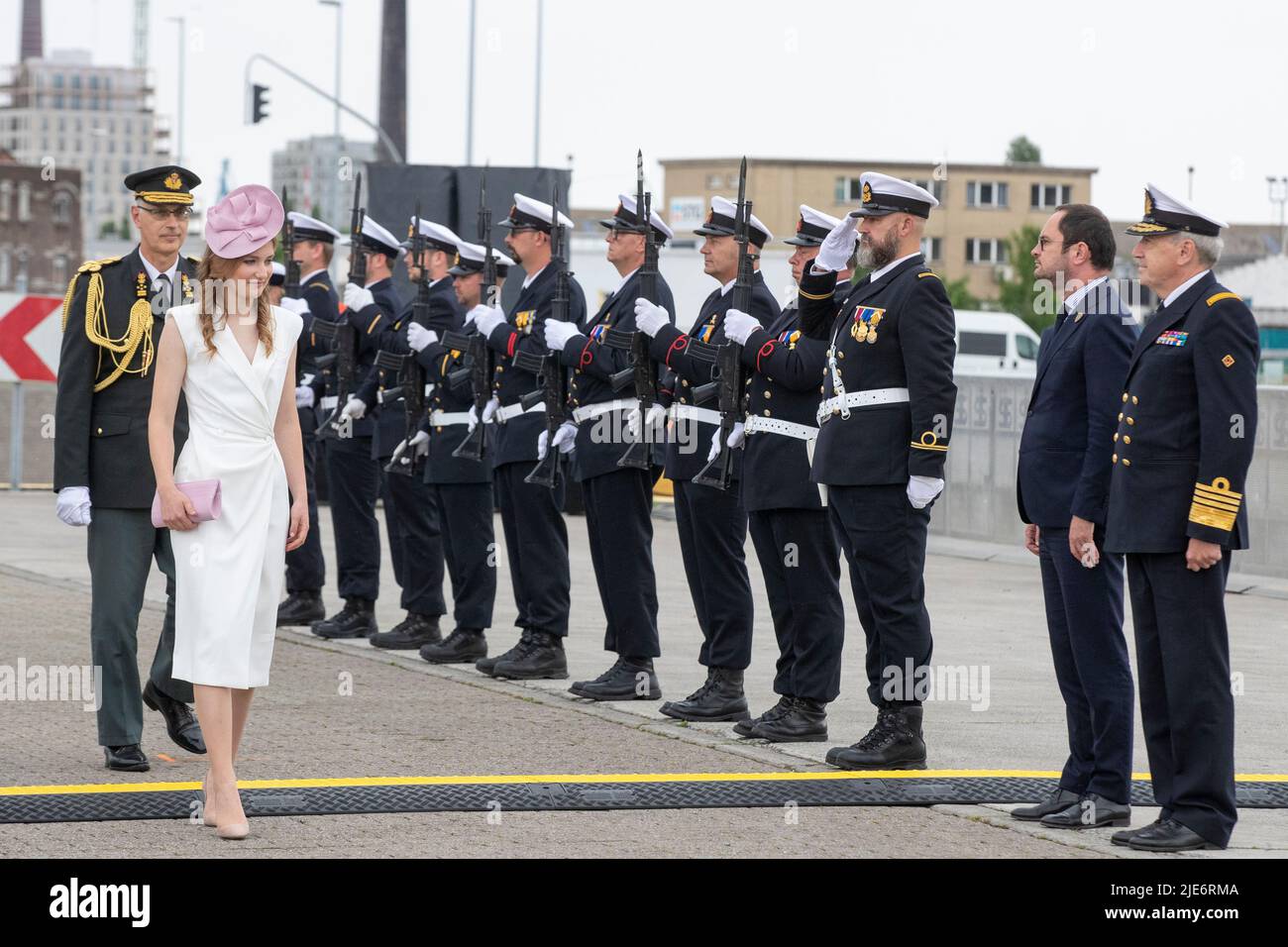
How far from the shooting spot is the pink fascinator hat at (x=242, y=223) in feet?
22.2

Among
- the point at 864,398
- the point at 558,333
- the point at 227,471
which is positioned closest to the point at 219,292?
the point at 227,471

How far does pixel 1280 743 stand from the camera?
8.93 m

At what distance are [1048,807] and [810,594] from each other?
174 cm

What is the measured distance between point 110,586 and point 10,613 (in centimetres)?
485

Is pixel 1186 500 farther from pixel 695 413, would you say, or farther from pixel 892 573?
pixel 695 413

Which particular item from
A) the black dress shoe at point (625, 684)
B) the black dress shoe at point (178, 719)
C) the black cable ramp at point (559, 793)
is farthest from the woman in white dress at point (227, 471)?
the black dress shoe at point (625, 684)

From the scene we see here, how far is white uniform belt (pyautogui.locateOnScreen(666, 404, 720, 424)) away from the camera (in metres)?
9.25

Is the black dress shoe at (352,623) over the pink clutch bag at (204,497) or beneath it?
beneath

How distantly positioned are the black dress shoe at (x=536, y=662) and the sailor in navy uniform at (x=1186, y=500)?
406 centimetres

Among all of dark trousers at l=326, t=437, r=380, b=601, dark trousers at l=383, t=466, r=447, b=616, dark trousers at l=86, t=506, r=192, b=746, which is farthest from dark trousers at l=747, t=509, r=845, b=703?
dark trousers at l=326, t=437, r=380, b=601

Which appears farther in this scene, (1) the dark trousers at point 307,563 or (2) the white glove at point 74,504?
(1) the dark trousers at point 307,563

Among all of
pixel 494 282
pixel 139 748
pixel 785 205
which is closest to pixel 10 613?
pixel 494 282

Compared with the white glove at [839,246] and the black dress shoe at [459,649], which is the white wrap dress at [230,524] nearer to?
the white glove at [839,246]

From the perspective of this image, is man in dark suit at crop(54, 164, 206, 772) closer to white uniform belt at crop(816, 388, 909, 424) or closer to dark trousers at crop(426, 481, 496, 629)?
white uniform belt at crop(816, 388, 909, 424)
